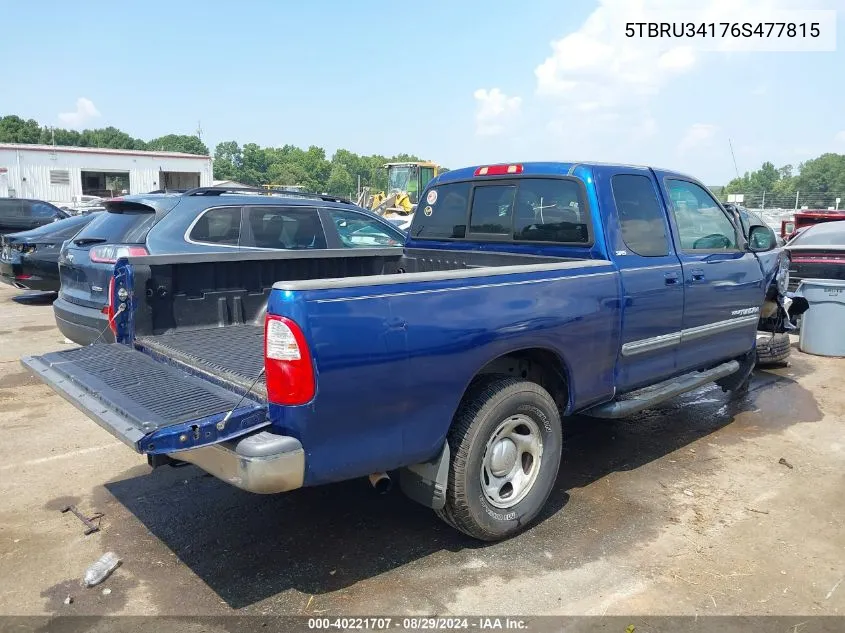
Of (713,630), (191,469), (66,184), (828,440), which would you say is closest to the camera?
(713,630)

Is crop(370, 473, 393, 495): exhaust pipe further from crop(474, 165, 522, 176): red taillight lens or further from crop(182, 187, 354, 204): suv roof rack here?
crop(182, 187, 354, 204): suv roof rack

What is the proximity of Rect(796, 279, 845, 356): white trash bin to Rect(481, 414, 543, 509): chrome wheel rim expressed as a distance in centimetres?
633

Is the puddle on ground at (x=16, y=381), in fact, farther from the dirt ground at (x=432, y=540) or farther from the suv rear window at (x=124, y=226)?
the suv rear window at (x=124, y=226)

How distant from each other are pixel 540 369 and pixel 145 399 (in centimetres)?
223

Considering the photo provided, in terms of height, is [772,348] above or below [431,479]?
below

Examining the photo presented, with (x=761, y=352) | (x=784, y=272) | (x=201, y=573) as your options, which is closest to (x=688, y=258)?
(x=784, y=272)

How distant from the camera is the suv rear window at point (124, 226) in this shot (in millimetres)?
6609

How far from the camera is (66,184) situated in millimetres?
37750

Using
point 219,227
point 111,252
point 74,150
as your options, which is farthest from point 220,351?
point 74,150

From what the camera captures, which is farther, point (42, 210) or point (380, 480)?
point (42, 210)

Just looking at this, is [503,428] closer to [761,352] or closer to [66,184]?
[761,352]

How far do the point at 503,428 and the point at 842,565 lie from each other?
6.41 ft

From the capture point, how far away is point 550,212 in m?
4.59

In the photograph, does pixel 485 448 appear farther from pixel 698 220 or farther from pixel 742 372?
pixel 742 372
